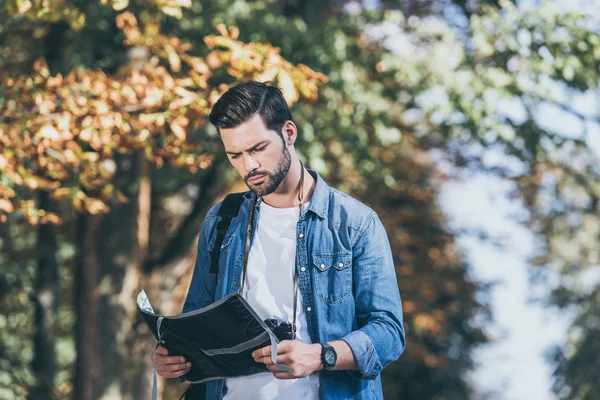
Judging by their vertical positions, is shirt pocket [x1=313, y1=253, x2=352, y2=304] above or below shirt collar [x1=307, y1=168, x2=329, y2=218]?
below

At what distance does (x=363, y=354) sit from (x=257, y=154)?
774 mm

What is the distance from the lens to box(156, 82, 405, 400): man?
10.6 feet

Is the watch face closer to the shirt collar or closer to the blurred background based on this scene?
the shirt collar

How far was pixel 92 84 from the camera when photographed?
24.0 feet

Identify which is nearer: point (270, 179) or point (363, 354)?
point (363, 354)

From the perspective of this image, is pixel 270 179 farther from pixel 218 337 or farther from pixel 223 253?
pixel 218 337

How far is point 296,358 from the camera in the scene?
2.99 meters

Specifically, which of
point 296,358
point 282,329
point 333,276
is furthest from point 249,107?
point 296,358

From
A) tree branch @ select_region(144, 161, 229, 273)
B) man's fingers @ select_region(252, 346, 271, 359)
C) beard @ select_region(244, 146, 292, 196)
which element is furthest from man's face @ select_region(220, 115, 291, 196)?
tree branch @ select_region(144, 161, 229, 273)

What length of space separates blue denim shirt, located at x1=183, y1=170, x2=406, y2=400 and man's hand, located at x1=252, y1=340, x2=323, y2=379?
0.14m

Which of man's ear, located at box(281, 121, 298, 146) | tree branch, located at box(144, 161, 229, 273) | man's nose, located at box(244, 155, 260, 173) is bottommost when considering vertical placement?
tree branch, located at box(144, 161, 229, 273)

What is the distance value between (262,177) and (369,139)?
28.3ft

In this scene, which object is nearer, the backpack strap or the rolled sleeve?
the rolled sleeve

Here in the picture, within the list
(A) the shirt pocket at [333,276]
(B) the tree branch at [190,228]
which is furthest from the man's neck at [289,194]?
(B) the tree branch at [190,228]
